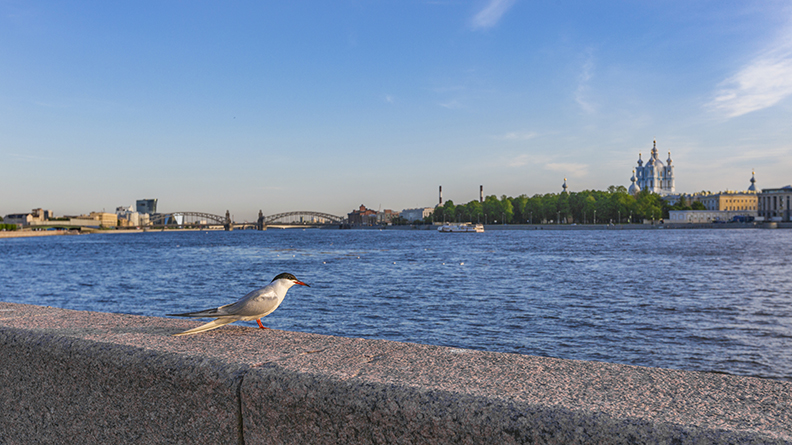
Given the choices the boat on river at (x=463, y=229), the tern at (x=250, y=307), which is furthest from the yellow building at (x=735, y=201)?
the tern at (x=250, y=307)

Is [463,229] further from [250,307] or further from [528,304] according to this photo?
[250,307]

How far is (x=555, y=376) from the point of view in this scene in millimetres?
1993

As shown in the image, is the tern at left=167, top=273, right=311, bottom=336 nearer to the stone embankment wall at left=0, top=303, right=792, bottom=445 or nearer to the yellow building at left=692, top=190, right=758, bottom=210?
the stone embankment wall at left=0, top=303, right=792, bottom=445

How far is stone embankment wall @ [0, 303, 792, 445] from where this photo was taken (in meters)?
1.61

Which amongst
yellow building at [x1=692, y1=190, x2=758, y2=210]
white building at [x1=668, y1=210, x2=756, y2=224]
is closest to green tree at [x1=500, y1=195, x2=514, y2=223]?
white building at [x1=668, y1=210, x2=756, y2=224]

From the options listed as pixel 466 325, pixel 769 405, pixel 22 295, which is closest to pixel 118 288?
pixel 22 295

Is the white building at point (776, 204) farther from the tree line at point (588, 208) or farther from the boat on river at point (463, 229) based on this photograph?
the boat on river at point (463, 229)

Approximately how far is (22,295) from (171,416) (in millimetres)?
29765

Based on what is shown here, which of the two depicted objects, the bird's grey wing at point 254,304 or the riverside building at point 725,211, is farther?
the riverside building at point 725,211

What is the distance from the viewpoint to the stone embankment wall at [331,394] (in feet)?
5.28

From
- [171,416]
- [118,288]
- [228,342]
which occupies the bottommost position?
[118,288]

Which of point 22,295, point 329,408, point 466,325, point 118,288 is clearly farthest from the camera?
point 118,288

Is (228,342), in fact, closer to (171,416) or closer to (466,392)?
(171,416)

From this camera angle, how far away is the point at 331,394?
1936 millimetres
